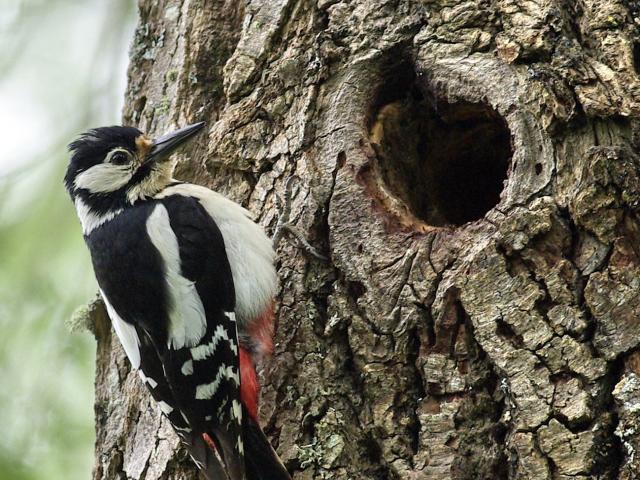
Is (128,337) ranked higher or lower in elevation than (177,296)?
lower

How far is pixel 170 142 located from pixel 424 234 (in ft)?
3.92

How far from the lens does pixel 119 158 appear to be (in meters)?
3.66

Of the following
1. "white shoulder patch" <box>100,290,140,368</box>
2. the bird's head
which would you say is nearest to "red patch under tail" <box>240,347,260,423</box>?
"white shoulder patch" <box>100,290,140,368</box>

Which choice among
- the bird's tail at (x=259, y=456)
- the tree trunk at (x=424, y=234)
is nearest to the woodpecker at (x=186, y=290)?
the bird's tail at (x=259, y=456)

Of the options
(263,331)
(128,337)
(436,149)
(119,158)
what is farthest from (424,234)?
(119,158)

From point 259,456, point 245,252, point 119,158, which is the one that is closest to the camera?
point 259,456

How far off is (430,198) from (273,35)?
3.15ft

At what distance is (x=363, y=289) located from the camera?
9.48 ft

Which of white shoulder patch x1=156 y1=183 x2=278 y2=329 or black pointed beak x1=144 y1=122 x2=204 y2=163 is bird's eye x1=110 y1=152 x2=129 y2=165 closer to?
black pointed beak x1=144 y1=122 x2=204 y2=163

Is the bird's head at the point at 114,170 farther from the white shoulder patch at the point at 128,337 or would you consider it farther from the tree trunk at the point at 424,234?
the white shoulder patch at the point at 128,337

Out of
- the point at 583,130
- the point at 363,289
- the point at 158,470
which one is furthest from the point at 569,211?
the point at 158,470

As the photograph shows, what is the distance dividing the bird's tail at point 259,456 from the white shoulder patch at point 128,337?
55 centimetres

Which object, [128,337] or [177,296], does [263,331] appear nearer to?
[177,296]

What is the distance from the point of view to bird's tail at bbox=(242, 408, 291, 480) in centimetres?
273
